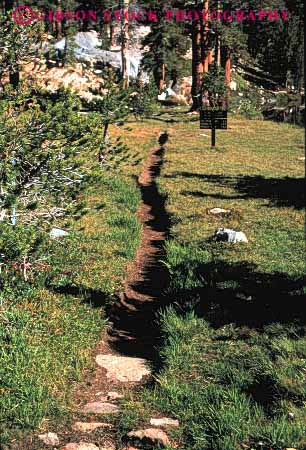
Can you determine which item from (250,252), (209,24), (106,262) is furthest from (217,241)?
(209,24)

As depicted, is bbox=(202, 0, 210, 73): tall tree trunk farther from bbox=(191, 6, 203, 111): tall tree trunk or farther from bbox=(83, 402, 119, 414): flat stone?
bbox=(83, 402, 119, 414): flat stone

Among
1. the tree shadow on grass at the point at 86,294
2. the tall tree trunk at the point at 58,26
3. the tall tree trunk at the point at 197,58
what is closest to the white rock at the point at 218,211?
the tree shadow on grass at the point at 86,294

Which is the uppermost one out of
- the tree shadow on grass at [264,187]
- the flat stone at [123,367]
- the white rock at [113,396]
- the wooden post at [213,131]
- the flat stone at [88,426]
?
the wooden post at [213,131]

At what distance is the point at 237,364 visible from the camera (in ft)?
21.3

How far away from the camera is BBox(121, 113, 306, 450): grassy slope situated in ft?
17.2

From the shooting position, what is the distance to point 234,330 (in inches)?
291

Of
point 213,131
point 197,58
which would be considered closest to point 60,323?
point 213,131

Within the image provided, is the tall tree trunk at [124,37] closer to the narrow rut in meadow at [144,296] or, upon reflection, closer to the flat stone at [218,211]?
the flat stone at [218,211]

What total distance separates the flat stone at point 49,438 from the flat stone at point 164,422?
974 mm

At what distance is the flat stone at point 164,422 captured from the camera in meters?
5.45

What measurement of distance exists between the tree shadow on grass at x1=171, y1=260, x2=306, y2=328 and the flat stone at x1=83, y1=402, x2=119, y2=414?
219 cm

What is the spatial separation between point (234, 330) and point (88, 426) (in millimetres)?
2672

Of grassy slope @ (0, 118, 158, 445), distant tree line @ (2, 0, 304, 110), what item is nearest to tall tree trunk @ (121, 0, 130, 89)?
distant tree line @ (2, 0, 304, 110)

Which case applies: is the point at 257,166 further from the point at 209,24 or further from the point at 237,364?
the point at 209,24
